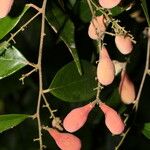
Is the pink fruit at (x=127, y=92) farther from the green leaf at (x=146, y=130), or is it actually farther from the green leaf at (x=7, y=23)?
the green leaf at (x=7, y=23)

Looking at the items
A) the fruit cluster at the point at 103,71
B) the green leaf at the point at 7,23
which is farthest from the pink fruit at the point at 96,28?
the green leaf at the point at 7,23

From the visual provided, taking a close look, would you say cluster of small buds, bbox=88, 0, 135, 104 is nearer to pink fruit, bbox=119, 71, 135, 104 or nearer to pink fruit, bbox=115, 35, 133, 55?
pink fruit, bbox=115, 35, 133, 55

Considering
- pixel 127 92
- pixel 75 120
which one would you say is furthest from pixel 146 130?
pixel 75 120

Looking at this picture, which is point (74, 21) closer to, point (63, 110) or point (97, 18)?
point (97, 18)

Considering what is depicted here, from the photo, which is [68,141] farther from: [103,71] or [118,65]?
[118,65]

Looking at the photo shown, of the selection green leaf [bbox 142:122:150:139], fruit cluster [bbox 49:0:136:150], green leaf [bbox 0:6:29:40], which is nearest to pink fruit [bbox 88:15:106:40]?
fruit cluster [bbox 49:0:136:150]
